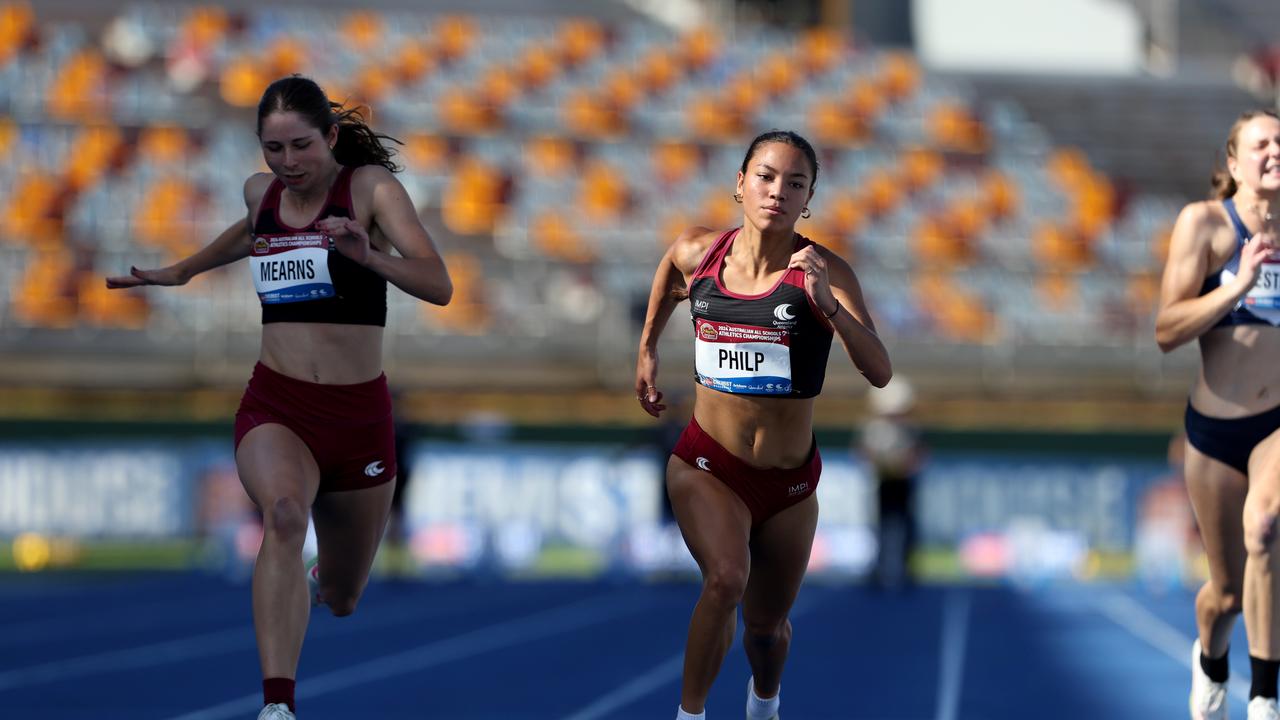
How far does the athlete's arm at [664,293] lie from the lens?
19.4 ft

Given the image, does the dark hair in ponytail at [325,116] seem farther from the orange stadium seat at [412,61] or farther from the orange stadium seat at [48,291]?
the orange stadium seat at [412,61]

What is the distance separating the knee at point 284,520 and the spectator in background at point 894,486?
→ 13029 millimetres

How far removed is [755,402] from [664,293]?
1.91 feet

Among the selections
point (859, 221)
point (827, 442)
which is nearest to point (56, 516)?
point (827, 442)

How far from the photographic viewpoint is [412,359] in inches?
816

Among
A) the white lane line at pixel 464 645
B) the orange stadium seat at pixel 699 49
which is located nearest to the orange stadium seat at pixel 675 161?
the orange stadium seat at pixel 699 49

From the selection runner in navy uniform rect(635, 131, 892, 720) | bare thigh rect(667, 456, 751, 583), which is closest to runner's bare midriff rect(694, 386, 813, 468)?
runner in navy uniform rect(635, 131, 892, 720)

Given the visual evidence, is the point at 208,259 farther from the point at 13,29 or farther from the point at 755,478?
the point at 13,29

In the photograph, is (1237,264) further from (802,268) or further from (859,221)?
(859,221)

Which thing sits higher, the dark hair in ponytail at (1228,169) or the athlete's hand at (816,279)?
the dark hair in ponytail at (1228,169)

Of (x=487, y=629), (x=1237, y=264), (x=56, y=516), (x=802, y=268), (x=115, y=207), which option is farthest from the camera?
(x=115, y=207)

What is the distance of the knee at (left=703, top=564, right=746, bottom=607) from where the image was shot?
554 centimetres

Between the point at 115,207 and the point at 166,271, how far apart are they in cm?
1803

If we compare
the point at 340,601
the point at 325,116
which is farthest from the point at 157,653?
the point at 325,116
